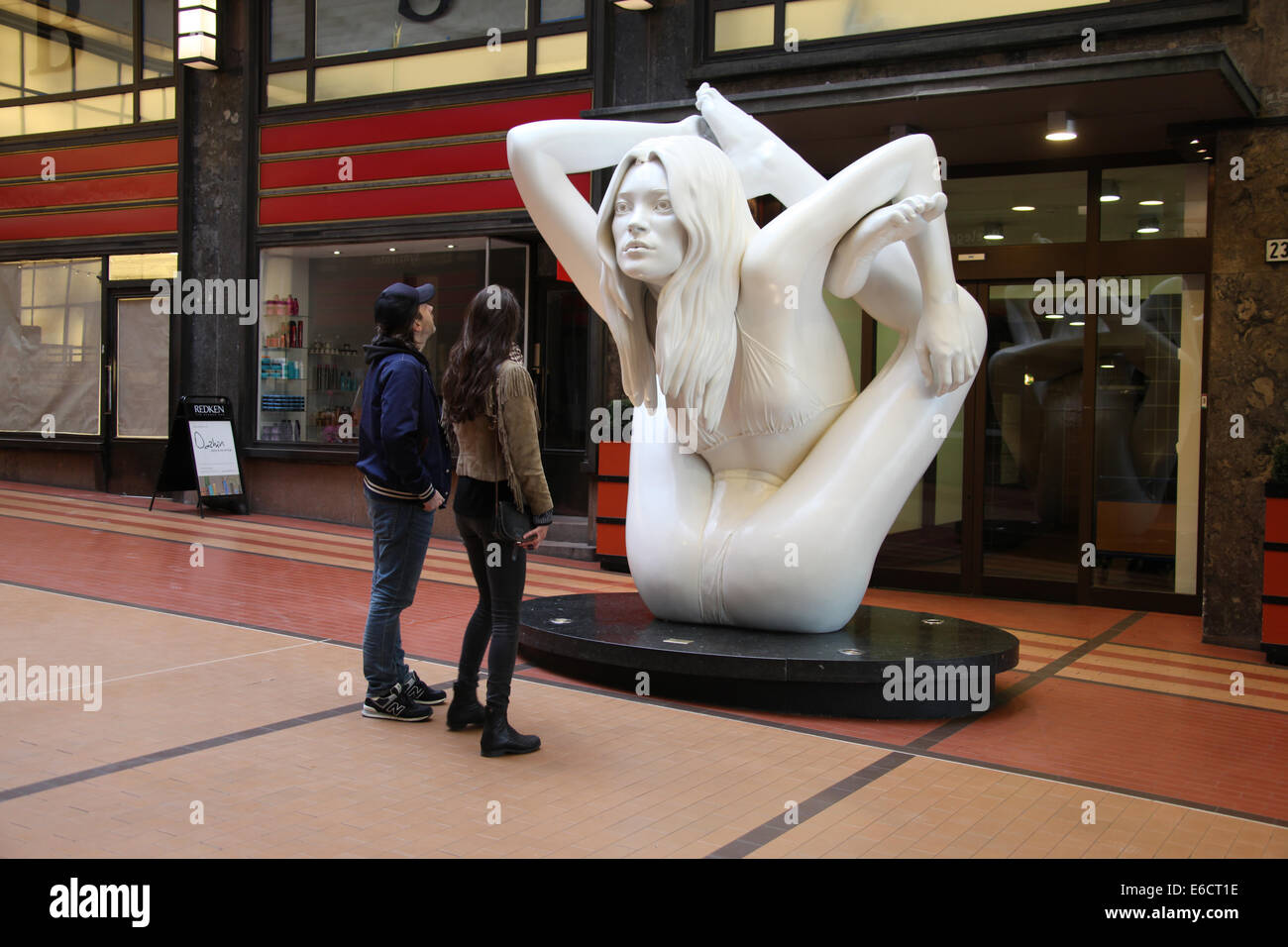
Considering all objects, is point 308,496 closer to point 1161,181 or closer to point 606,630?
point 606,630

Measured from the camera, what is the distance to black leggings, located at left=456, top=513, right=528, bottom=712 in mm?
4711

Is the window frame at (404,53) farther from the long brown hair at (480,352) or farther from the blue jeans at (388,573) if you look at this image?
the blue jeans at (388,573)

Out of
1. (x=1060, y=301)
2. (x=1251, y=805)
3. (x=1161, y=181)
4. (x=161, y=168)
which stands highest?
(x=161, y=168)

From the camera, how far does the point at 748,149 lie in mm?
6359

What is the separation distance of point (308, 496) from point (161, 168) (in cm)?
441

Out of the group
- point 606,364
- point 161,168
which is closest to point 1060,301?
point 606,364

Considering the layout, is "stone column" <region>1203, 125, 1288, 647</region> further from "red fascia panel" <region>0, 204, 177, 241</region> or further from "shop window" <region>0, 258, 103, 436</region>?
"shop window" <region>0, 258, 103, 436</region>

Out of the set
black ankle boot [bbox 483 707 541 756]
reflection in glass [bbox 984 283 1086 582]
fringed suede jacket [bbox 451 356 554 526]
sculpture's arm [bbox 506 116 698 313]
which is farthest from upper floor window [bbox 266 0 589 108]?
black ankle boot [bbox 483 707 541 756]

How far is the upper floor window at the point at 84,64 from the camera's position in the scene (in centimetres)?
1421

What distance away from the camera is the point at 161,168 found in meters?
14.0

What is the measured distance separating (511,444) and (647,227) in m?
1.29

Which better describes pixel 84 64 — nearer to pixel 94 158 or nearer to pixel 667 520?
pixel 94 158

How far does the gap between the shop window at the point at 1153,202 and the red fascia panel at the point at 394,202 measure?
4791 mm

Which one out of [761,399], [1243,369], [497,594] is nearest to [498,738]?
[497,594]
